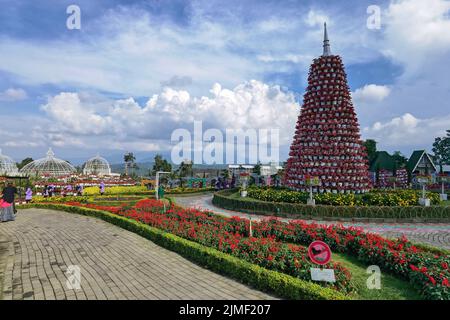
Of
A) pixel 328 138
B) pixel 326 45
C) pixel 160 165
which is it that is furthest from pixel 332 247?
pixel 160 165

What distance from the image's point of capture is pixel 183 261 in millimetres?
8438

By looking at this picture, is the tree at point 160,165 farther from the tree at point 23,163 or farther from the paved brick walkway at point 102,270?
the tree at point 23,163

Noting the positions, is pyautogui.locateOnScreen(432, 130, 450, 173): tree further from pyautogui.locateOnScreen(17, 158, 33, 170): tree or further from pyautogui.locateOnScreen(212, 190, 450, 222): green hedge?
pyautogui.locateOnScreen(17, 158, 33, 170): tree

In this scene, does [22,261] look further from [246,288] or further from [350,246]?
[350,246]

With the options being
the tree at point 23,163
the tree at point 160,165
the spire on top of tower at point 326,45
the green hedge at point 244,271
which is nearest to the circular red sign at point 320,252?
the green hedge at point 244,271

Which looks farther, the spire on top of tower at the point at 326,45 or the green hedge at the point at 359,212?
the spire on top of tower at the point at 326,45

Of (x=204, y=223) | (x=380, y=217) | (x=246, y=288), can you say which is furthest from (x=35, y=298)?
(x=380, y=217)

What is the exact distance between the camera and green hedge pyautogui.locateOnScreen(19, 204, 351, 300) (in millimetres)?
5684

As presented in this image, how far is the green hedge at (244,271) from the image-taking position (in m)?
5.68

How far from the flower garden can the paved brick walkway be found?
93 cm

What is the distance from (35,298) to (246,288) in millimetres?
4368

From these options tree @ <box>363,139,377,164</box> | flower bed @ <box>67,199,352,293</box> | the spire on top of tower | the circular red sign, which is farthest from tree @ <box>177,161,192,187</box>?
the circular red sign

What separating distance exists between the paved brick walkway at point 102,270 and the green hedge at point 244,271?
214mm

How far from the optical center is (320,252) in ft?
19.2
